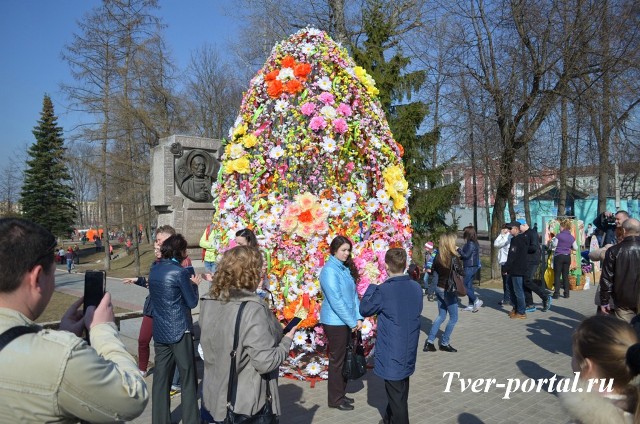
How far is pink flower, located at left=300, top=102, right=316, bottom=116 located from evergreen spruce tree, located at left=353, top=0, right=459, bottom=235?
327 inches

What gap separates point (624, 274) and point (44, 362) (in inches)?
224

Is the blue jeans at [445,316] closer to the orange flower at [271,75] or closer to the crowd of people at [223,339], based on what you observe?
the crowd of people at [223,339]

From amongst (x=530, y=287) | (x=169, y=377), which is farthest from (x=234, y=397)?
(x=530, y=287)

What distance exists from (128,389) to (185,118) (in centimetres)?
2072


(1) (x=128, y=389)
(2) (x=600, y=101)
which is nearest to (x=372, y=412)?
(1) (x=128, y=389)

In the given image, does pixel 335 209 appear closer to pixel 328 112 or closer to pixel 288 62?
pixel 328 112

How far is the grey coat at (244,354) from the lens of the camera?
3066 mm

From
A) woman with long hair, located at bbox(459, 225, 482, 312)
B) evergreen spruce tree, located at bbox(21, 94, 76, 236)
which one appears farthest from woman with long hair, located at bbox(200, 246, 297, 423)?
evergreen spruce tree, located at bbox(21, 94, 76, 236)

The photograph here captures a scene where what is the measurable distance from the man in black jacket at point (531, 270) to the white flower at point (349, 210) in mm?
5386

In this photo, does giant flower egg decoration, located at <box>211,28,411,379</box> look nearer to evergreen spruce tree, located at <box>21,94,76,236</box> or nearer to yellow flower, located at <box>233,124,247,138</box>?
yellow flower, located at <box>233,124,247,138</box>

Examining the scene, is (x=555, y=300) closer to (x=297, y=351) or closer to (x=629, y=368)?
(x=297, y=351)

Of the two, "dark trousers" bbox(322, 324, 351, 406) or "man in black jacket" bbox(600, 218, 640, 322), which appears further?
"man in black jacket" bbox(600, 218, 640, 322)

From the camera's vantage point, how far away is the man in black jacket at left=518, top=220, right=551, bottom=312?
9.93m

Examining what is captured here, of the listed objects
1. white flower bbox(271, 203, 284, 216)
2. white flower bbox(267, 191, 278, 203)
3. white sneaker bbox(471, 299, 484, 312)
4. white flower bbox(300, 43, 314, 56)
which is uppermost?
white flower bbox(300, 43, 314, 56)
